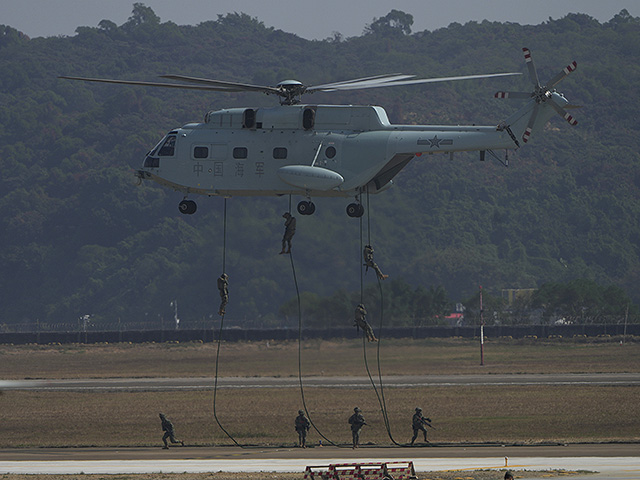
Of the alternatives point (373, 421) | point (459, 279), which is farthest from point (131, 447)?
point (459, 279)

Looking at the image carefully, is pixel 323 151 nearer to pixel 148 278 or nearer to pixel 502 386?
pixel 502 386

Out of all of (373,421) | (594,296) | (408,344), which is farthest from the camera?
(594,296)

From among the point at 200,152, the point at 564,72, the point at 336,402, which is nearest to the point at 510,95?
the point at 564,72

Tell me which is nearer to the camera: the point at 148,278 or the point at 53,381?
the point at 53,381

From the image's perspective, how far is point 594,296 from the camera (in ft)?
429

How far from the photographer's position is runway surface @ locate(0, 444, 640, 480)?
4281 centimetres

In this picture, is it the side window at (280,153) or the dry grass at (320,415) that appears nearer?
the side window at (280,153)

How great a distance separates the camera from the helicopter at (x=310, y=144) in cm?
3847

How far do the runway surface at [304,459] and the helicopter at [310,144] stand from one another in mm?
11130

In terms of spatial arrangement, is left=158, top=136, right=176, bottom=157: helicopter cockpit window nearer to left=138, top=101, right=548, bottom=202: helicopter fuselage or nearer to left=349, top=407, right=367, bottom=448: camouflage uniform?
left=138, top=101, right=548, bottom=202: helicopter fuselage

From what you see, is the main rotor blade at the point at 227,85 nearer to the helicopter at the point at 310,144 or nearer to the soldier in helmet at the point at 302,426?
the helicopter at the point at 310,144

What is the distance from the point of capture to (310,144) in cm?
3962

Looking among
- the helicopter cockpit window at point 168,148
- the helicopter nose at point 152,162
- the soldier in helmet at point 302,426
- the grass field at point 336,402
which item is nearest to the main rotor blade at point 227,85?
the helicopter cockpit window at point 168,148

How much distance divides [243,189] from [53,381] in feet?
161
